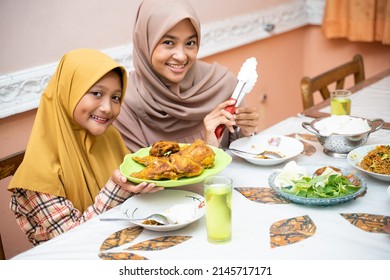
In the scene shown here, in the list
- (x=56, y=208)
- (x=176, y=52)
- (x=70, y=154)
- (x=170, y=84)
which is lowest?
(x=56, y=208)

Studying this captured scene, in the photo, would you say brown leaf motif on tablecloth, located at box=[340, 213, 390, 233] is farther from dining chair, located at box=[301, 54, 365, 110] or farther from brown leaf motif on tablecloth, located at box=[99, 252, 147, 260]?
dining chair, located at box=[301, 54, 365, 110]

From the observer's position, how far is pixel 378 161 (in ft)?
4.60

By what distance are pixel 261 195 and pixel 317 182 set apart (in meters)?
0.14

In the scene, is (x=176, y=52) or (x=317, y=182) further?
(x=176, y=52)

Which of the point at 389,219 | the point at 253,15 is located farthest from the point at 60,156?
the point at 253,15

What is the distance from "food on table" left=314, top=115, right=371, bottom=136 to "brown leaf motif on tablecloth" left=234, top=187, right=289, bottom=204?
1.08 ft

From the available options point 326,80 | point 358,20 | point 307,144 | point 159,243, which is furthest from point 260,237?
point 358,20

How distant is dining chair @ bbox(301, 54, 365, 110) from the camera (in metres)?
2.19

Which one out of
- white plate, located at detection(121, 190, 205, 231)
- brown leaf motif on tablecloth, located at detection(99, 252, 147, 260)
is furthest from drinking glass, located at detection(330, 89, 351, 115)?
brown leaf motif on tablecloth, located at detection(99, 252, 147, 260)

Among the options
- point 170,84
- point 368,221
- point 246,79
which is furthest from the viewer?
point 170,84

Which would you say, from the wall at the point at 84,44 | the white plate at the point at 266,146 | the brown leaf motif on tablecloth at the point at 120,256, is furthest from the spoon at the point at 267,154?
the wall at the point at 84,44

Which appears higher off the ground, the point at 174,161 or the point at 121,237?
the point at 174,161

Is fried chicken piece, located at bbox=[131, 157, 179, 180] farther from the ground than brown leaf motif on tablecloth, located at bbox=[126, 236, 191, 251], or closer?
farther from the ground

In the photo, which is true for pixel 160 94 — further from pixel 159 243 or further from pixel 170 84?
pixel 159 243
